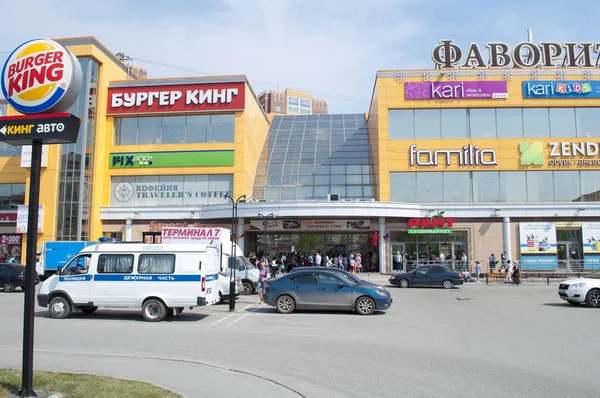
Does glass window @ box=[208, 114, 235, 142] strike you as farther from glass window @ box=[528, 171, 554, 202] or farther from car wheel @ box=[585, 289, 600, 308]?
car wheel @ box=[585, 289, 600, 308]

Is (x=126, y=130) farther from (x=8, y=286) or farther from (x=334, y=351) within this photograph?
(x=334, y=351)

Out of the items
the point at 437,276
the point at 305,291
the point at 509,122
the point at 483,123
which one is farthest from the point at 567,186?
the point at 305,291

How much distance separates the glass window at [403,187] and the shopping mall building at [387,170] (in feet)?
0.26

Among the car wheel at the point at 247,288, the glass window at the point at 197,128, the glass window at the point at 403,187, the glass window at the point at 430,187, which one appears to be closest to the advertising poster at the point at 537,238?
the glass window at the point at 430,187

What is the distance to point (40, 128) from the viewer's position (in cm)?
693

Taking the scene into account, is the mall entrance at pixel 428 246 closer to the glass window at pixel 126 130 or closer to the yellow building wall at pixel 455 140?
the yellow building wall at pixel 455 140

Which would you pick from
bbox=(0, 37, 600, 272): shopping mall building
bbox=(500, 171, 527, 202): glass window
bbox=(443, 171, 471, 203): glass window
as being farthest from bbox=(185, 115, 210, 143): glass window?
bbox=(500, 171, 527, 202): glass window

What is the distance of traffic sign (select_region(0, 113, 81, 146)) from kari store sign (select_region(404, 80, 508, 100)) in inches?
1335

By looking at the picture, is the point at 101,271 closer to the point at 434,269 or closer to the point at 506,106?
the point at 434,269

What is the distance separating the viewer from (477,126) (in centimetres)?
3741

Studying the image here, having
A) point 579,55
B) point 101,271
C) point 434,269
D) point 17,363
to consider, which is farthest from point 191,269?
point 579,55

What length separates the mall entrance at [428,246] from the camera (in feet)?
119

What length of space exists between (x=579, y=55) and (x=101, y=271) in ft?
128

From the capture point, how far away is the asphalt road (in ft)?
23.9
